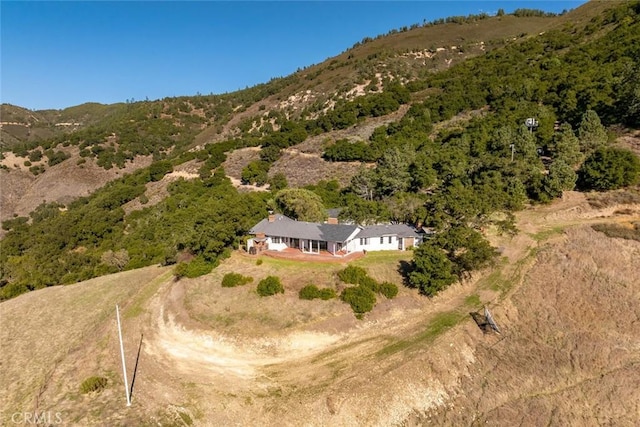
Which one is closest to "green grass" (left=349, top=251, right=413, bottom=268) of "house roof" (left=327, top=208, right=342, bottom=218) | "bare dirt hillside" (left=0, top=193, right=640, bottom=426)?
"bare dirt hillside" (left=0, top=193, right=640, bottom=426)

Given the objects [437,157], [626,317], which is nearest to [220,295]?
[626,317]

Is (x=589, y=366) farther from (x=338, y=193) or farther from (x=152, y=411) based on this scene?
(x=338, y=193)

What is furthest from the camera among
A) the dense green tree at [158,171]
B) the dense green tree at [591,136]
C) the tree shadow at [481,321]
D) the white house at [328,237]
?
the dense green tree at [158,171]

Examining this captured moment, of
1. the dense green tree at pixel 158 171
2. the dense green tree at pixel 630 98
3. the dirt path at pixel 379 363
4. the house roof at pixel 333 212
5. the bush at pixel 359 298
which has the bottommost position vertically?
the dirt path at pixel 379 363

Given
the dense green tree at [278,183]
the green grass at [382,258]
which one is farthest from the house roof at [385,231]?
the dense green tree at [278,183]

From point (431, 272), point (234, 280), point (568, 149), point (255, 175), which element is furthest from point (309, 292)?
point (255, 175)

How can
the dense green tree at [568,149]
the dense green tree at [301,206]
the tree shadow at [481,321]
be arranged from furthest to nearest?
the dense green tree at [568,149]
the dense green tree at [301,206]
the tree shadow at [481,321]

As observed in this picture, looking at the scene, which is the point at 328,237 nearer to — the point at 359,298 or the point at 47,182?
the point at 359,298

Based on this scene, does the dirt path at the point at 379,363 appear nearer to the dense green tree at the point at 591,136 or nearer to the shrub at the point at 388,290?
the shrub at the point at 388,290
